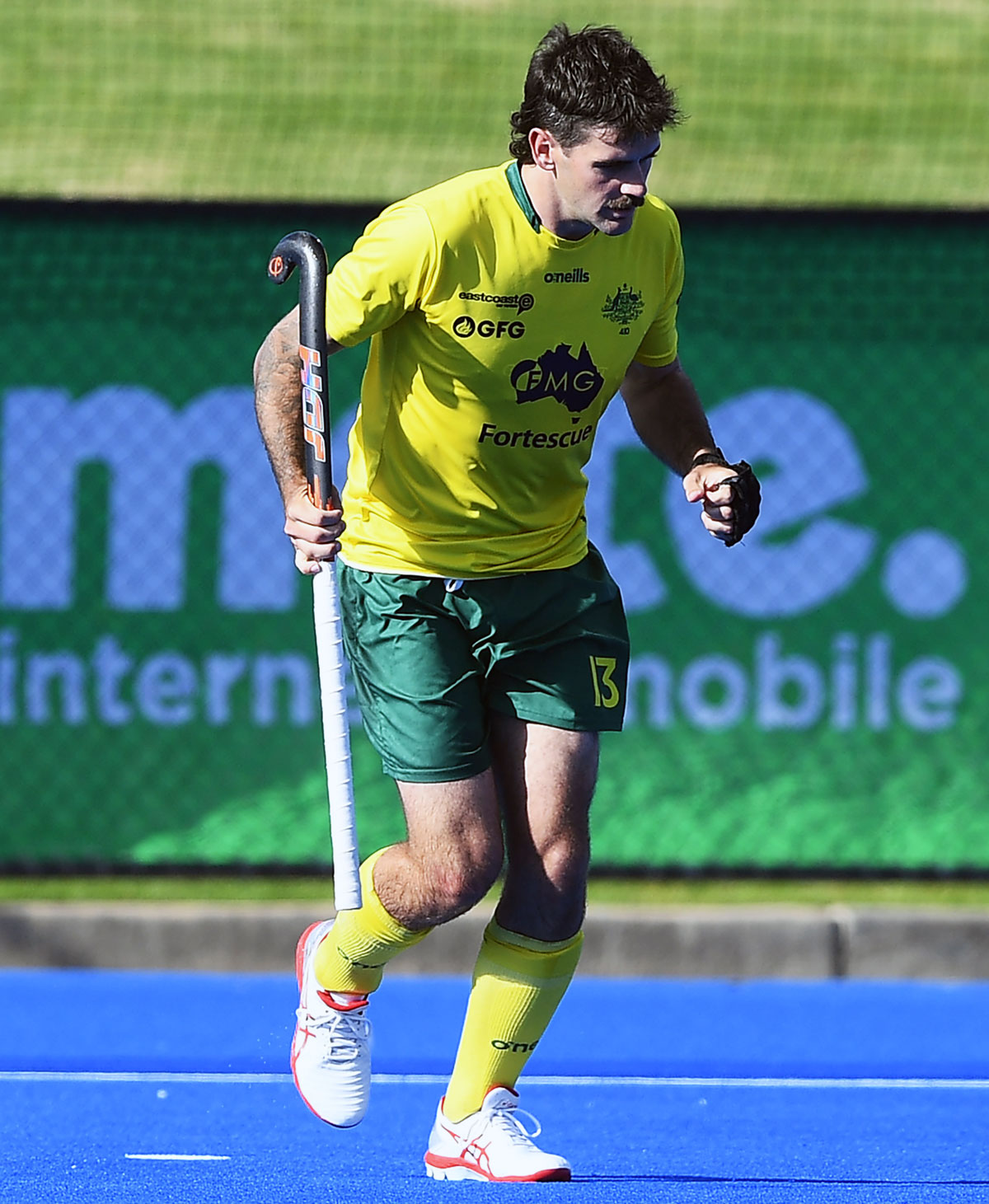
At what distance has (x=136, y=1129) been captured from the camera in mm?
5176

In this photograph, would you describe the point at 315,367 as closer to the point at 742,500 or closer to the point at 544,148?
the point at 544,148

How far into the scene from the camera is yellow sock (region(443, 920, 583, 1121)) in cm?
462

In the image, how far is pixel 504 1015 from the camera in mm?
4617

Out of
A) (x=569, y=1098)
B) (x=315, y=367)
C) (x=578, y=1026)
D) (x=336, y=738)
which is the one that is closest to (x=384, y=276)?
(x=315, y=367)

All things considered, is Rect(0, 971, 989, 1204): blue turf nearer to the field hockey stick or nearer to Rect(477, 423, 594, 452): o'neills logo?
the field hockey stick

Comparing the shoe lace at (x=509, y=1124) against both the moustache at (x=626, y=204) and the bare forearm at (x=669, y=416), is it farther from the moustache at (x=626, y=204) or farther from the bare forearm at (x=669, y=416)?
the moustache at (x=626, y=204)

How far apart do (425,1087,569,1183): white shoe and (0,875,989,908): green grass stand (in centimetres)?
318

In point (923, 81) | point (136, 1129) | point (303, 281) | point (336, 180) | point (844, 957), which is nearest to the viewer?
point (303, 281)

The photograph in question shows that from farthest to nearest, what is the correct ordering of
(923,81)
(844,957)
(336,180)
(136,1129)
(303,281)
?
(923,81), (336,180), (844,957), (136,1129), (303,281)

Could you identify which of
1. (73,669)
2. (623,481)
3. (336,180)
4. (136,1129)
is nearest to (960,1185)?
(136,1129)

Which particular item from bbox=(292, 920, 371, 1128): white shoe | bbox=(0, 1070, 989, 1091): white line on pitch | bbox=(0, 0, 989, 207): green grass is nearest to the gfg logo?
bbox=(292, 920, 371, 1128): white shoe

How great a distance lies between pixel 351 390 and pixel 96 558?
3.42 feet

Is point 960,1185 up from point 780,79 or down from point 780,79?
down

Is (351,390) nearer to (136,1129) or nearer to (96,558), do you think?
(96,558)
